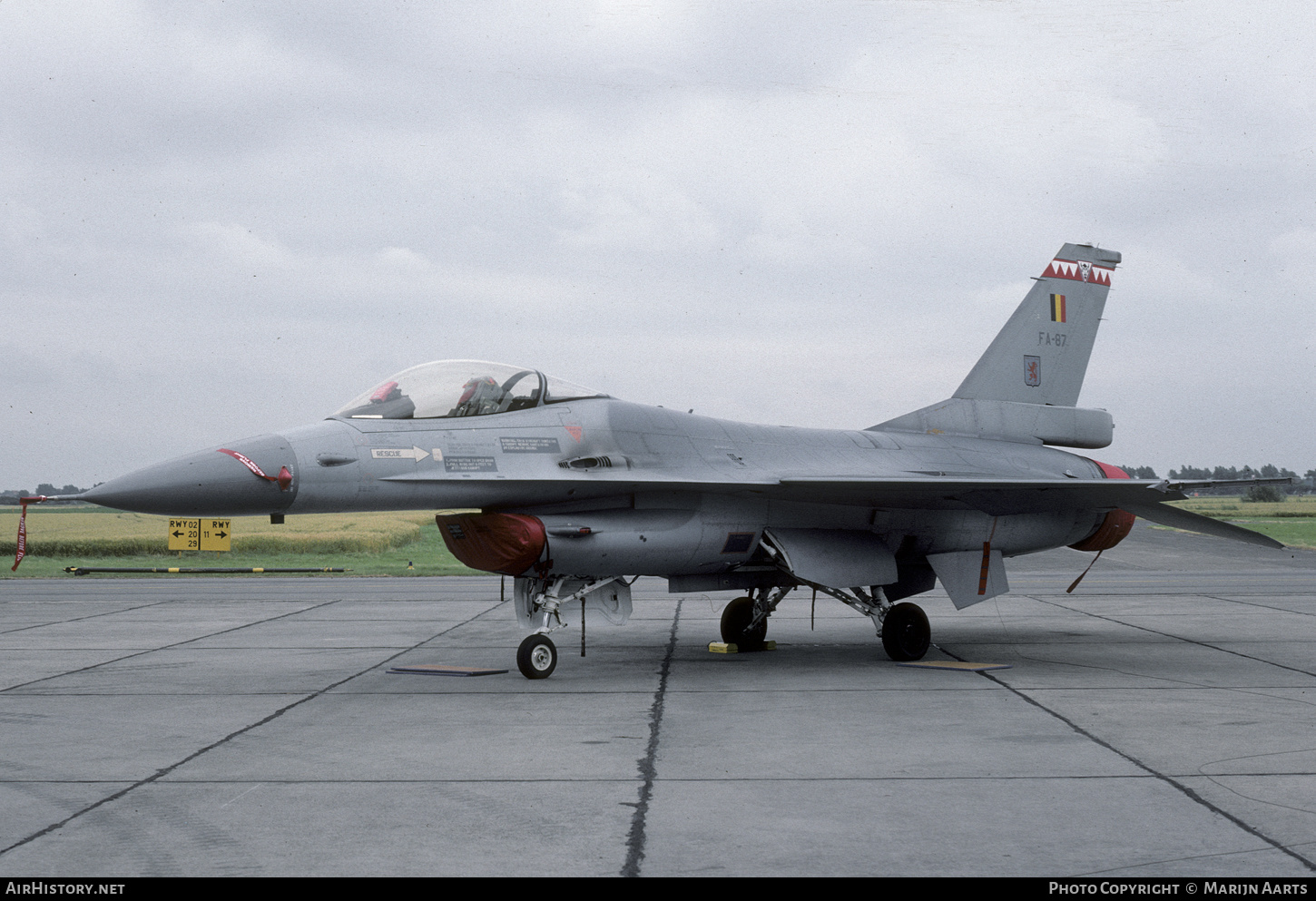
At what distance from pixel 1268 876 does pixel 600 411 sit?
723 centimetres

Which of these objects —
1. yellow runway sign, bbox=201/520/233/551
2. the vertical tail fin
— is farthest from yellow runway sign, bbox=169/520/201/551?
the vertical tail fin

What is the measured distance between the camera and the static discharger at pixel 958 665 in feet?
35.0

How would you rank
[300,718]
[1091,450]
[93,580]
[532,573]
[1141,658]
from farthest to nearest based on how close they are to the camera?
[93,580] → [1091,450] → [1141,658] → [532,573] → [300,718]

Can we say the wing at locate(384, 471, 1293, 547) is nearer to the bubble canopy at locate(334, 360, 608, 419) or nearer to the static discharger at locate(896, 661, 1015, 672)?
the bubble canopy at locate(334, 360, 608, 419)

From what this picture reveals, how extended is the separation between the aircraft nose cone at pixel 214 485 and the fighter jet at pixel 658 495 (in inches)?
0.6

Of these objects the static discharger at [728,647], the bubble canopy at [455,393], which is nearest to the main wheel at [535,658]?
the bubble canopy at [455,393]

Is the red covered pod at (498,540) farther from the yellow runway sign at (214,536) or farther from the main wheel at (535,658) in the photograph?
the yellow runway sign at (214,536)

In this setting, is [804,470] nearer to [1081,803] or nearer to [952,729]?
[952,729]

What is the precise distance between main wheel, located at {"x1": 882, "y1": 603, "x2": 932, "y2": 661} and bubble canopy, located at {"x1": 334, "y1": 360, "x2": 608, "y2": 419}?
409 cm

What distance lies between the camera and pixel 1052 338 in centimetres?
1459

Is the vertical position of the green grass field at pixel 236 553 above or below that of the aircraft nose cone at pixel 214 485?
below

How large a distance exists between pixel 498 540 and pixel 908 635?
173 inches
